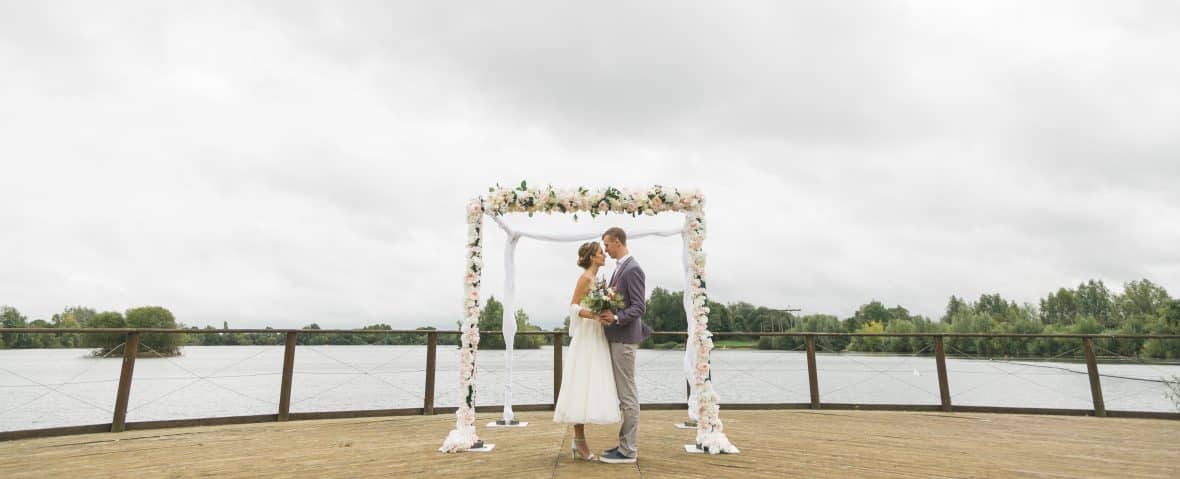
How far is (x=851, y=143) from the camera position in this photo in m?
17.0

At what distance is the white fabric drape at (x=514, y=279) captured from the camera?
15.9 feet

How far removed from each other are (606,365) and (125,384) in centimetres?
506

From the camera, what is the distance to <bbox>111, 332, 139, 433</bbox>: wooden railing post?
472cm

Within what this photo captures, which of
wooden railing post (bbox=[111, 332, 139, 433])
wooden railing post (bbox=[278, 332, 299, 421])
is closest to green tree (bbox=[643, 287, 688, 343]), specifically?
wooden railing post (bbox=[278, 332, 299, 421])

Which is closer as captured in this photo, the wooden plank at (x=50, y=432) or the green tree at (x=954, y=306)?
the wooden plank at (x=50, y=432)

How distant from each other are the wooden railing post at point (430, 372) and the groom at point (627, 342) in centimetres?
328

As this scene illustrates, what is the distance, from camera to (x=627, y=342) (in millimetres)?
3475

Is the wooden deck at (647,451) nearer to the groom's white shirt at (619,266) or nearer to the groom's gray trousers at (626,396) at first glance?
the groom's gray trousers at (626,396)

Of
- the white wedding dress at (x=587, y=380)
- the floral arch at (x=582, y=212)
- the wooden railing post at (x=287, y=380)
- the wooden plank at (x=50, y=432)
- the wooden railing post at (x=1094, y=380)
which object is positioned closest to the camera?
the white wedding dress at (x=587, y=380)

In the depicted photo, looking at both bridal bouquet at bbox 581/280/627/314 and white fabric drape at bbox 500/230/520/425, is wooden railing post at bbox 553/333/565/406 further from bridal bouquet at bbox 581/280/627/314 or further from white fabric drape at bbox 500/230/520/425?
bridal bouquet at bbox 581/280/627/314

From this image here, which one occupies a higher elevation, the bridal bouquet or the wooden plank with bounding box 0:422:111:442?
the bridal bouquet

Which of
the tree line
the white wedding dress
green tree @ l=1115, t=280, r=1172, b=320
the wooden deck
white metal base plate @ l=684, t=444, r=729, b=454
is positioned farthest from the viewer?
green tree @ l=1115, t=280, r=1172, b=320

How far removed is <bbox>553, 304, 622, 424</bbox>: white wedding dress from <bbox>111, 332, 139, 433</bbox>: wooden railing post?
178 inches

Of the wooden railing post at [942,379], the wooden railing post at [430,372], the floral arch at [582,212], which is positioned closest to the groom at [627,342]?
the floral arch at [582,212]
